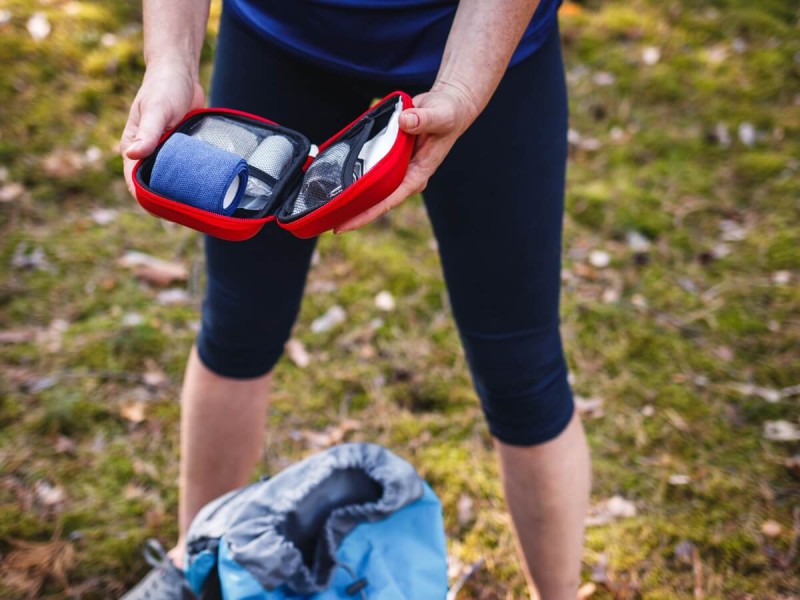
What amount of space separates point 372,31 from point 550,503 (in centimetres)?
104

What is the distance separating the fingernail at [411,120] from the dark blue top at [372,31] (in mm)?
255

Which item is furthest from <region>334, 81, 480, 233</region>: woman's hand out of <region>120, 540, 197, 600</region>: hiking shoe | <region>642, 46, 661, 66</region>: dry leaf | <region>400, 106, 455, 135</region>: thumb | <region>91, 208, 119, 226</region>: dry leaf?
<region>642, 46, 661, 66</region>: dry leaf

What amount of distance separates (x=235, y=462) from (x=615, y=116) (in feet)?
9.73

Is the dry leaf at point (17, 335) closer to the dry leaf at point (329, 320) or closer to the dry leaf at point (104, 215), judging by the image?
the dry leaf at point (104, 215)

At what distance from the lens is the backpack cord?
1.47 metres

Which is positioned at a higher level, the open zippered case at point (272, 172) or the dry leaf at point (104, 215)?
the open zippered case at point (272, 172)

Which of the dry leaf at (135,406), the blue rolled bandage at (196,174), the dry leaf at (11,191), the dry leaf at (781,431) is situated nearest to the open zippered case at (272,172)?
the blue rolled bandage at (196,174)

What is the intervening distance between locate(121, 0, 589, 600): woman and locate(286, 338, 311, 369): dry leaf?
0.98 metres

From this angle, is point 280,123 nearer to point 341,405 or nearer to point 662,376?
point 341,405

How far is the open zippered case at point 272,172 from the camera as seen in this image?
3.61ft

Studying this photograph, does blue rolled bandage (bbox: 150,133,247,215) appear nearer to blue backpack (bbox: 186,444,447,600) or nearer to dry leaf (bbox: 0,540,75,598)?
blue backpack (bbox: 186,444,447,600)

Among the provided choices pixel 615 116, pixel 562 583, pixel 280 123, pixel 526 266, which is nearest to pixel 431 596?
pixel 562 583

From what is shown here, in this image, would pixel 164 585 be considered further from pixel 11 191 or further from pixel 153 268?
pixel 11 191

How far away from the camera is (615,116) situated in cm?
386
